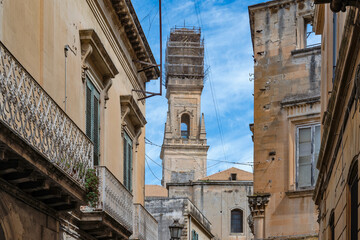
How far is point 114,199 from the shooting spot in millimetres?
14062

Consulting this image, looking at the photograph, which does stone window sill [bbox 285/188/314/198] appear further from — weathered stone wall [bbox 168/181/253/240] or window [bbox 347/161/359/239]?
weathered stone wall [bbox 168/181/253/240]

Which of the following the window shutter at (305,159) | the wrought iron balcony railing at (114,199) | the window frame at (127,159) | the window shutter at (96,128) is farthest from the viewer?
the window shutter at (305,159)

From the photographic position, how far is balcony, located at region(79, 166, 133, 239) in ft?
43.4

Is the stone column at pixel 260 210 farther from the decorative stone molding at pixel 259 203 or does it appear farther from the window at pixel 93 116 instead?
the window at pixel 93 116

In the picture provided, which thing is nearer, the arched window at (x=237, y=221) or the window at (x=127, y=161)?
the window at (x=127, y=161)

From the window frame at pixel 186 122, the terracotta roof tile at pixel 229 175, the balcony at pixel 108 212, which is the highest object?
the window frame at pixel 186 122

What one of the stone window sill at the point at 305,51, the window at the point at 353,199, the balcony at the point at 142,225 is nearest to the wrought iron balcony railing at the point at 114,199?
the balcony at the point at 142,225

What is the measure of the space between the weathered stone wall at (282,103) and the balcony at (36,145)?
10.0 metres

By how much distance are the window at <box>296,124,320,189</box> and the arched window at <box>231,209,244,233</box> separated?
116 feet

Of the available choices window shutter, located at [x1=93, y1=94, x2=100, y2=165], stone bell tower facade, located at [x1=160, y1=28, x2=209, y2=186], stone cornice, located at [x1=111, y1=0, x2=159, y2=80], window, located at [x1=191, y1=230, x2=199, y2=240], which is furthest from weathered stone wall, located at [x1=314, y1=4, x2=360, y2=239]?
stone bell tower facade, located at [x1=160, y1=28, x2=209, y2=186]

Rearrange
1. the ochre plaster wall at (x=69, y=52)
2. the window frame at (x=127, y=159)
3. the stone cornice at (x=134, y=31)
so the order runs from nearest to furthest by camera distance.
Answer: the ochre plaster wall at (x=69, y=52), the stone cornice at (x=134, y=31), the window frame at (x=127, y=159)

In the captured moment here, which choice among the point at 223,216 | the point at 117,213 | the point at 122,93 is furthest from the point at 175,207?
the point at 117,213

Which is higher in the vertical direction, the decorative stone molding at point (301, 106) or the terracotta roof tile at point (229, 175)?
the terracotta roof tile at point (229, 175)

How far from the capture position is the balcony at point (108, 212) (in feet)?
43.4
